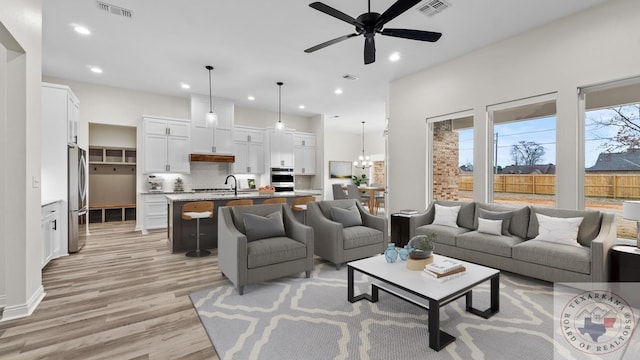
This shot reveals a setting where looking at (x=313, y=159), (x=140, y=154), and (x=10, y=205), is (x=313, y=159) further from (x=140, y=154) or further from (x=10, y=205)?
(x=10, y=205)

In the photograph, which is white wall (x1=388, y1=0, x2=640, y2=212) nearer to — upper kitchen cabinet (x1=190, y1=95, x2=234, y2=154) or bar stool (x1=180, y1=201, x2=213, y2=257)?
bar stool (x1=180, y1=201, x2=213, y2=257)

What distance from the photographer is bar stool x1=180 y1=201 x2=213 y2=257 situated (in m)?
4.23

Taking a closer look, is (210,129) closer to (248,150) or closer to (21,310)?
(248,150)

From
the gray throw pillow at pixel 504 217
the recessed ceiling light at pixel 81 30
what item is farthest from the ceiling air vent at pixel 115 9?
the gray throw pillow at pixel 504 217

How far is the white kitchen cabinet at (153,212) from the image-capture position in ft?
19.9

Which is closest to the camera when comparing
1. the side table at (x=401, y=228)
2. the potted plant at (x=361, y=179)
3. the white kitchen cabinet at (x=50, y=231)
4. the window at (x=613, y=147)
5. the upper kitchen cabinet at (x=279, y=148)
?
the window at (x=613, y=147)

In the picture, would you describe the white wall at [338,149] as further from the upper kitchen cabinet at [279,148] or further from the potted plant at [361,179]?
the upper kitchen cabinet at [279,148]

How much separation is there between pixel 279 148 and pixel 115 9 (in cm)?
494

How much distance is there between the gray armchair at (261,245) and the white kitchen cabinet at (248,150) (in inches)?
164

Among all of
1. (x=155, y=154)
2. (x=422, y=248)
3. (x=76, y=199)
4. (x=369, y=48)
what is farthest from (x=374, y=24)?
(x=155, y=154)

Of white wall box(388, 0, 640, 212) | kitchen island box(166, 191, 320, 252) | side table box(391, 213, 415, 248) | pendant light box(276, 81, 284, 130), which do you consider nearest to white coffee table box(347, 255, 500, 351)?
side table box(391, 213, 415, 248)

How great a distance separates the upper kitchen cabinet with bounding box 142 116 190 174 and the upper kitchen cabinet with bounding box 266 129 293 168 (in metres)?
2.05

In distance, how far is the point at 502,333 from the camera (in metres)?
2.18

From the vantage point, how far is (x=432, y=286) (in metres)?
2.18
